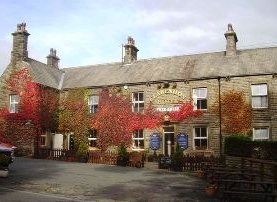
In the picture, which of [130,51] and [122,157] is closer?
[122,157]

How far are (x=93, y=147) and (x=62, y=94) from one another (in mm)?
6158

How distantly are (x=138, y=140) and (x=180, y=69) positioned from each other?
6733 millimetres

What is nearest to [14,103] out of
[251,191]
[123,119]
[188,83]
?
[123,119]

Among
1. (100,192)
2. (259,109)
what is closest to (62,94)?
(259,109)

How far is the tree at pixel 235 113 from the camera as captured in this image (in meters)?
26.8

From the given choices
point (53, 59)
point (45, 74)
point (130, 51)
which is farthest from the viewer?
point (53, 59)

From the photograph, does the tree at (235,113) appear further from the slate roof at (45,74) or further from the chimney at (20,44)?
the chimney at (20,44)

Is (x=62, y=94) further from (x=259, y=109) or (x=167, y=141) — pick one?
(x=259, y=109)

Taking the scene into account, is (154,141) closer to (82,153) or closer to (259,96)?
(82,153)

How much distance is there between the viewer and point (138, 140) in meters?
30.1

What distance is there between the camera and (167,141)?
2909 cm

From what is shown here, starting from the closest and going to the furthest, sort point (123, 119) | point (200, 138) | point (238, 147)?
point (238, 147), point (200, 138), point (123, 119)

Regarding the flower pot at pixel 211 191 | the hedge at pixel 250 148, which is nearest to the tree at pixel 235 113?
the hedge at pixel 250 148

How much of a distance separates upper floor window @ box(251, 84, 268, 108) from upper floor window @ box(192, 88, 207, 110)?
3.55m
